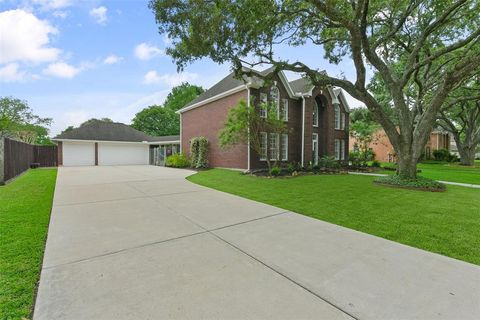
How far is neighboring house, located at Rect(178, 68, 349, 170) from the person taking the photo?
588 inches

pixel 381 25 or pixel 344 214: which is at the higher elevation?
pixel 381 25

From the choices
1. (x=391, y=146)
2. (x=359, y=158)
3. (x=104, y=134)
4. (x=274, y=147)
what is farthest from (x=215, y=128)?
(x=391, y=146)

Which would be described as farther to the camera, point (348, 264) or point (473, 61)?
point (473, 61)

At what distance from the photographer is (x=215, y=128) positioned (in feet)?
56.1

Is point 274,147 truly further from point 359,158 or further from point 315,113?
point 359,158

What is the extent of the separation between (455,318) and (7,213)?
301 inches

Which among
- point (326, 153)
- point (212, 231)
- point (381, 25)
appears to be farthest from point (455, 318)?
point (326, 153)

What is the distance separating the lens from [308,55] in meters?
10.9

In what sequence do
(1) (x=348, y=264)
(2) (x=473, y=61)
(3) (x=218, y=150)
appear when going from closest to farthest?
(1) (x=348, y=264), (2) (x=473, y=61), (3) (x=218, y=150)

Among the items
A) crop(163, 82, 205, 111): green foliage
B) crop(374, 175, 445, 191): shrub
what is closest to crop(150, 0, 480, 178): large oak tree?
crop(374, 175, 445, 191): shrub

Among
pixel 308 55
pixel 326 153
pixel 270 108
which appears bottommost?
pixel 326 153

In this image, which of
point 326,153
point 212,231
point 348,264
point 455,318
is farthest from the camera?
point 326,153

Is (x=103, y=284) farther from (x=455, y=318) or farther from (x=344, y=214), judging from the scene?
(x=344, y=214)

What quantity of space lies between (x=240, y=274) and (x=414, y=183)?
30.2ft
